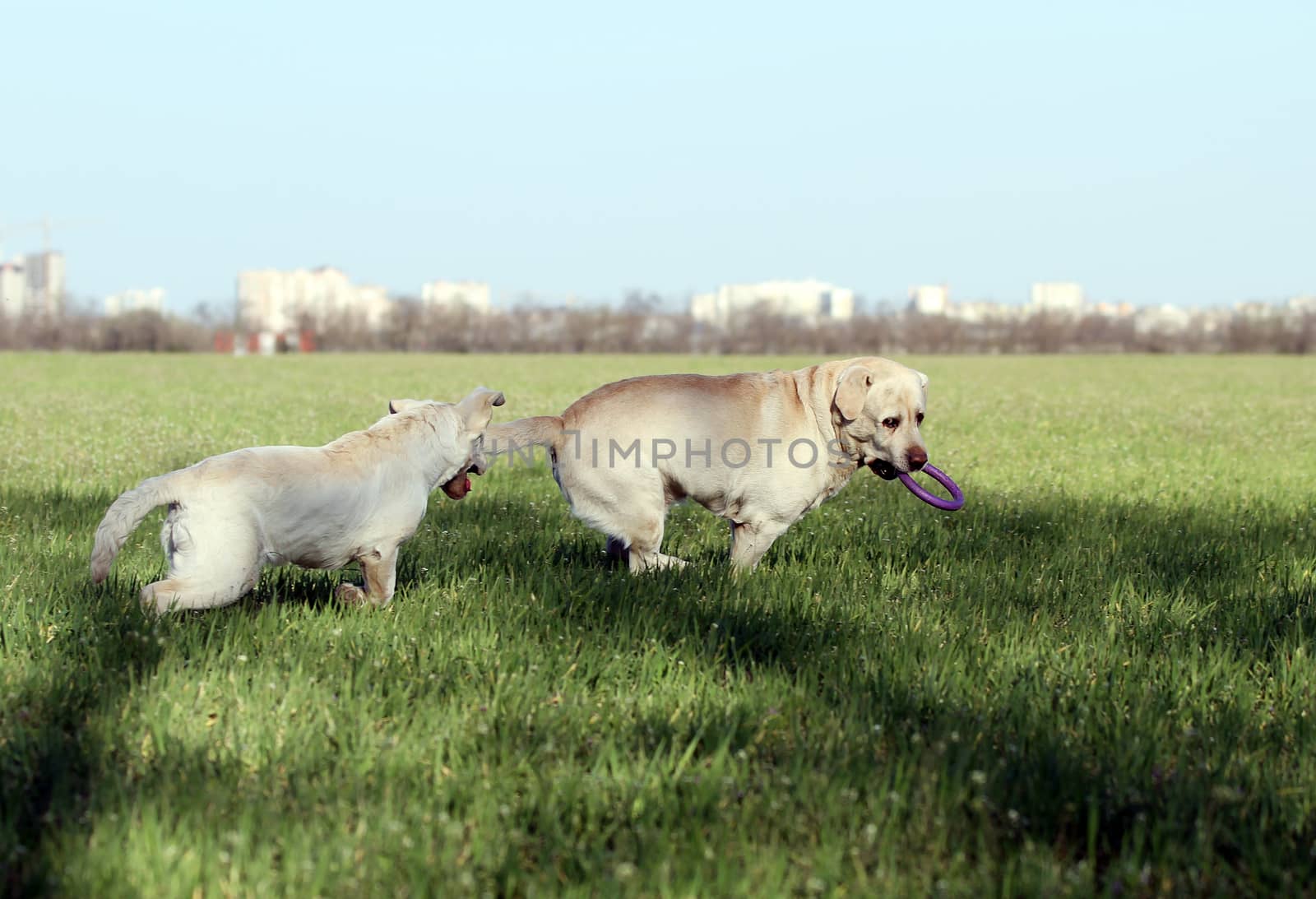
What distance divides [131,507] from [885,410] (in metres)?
3.91

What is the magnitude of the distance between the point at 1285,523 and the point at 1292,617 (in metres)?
3.72

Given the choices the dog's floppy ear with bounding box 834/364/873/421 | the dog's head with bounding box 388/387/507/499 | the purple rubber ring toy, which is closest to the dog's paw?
the dog's head with bounding box 388/387/507/499

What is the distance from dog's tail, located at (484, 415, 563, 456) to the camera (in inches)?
232

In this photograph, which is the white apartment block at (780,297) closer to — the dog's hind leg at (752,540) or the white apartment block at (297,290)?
the white apartment block at (297,290)

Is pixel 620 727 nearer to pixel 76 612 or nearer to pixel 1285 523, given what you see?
pixel 76 612

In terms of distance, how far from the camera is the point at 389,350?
331ft

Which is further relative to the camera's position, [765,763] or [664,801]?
[765,763]

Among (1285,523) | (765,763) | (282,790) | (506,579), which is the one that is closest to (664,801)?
(765,763)

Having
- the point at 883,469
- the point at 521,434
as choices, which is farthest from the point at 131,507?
the point at 883,469

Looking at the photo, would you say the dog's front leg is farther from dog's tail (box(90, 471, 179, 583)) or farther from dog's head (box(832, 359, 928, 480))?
dog's head (box(832, 359, 928, 480))

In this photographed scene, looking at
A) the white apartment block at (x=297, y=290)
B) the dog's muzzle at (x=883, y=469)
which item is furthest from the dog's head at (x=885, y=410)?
the white apartment block at (x=297, y=290)

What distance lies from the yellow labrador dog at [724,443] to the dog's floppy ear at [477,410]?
30 cm

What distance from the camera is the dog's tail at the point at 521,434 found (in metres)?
5.89

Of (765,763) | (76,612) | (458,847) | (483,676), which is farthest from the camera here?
(76,612)
